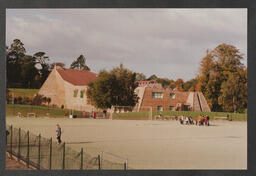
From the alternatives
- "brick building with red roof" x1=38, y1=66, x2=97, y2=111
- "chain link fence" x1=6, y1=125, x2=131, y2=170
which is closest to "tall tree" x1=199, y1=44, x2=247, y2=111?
"brick building with red roof" x1=38, y1=66, x2=97, y2=111

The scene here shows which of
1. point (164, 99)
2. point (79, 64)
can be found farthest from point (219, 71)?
point (79, 64)

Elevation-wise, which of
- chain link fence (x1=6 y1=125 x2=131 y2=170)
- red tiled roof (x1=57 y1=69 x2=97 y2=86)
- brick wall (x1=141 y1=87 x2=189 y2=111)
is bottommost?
chain link fence (x1=6 y1=125 x2=131 y2=170)

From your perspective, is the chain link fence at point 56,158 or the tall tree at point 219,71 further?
the tall tree at point 219,71

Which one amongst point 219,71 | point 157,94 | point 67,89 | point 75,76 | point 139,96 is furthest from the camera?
point 75,76

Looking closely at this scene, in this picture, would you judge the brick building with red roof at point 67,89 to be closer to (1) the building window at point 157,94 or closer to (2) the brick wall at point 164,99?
(2) the brick wall at point 164,99

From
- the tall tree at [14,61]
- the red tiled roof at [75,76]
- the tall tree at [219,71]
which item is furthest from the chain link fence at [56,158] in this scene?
the red tiled roof at [75,76]

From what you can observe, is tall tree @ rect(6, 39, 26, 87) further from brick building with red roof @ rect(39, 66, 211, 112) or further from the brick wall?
the brick wall

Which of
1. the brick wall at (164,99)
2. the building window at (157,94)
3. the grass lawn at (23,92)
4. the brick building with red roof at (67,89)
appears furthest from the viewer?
the building window at (157,94)

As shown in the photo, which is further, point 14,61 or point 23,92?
point 23,92

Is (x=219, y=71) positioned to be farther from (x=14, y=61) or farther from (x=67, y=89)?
(x=14, y=61)

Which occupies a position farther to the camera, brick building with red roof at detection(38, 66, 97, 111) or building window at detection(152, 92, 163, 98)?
building window at detection(152, 92, 163, 98)

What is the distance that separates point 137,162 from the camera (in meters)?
15.8

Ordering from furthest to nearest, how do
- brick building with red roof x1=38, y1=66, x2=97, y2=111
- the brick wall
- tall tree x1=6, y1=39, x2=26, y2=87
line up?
the brick wall
brick building with red roof x1=38, y1=66, x2=97, y2=111
tall tree x1=6, y1=39, x2=26, y2=87

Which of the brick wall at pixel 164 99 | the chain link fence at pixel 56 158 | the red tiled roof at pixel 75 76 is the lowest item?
the chain link fence at pixel 56 158
